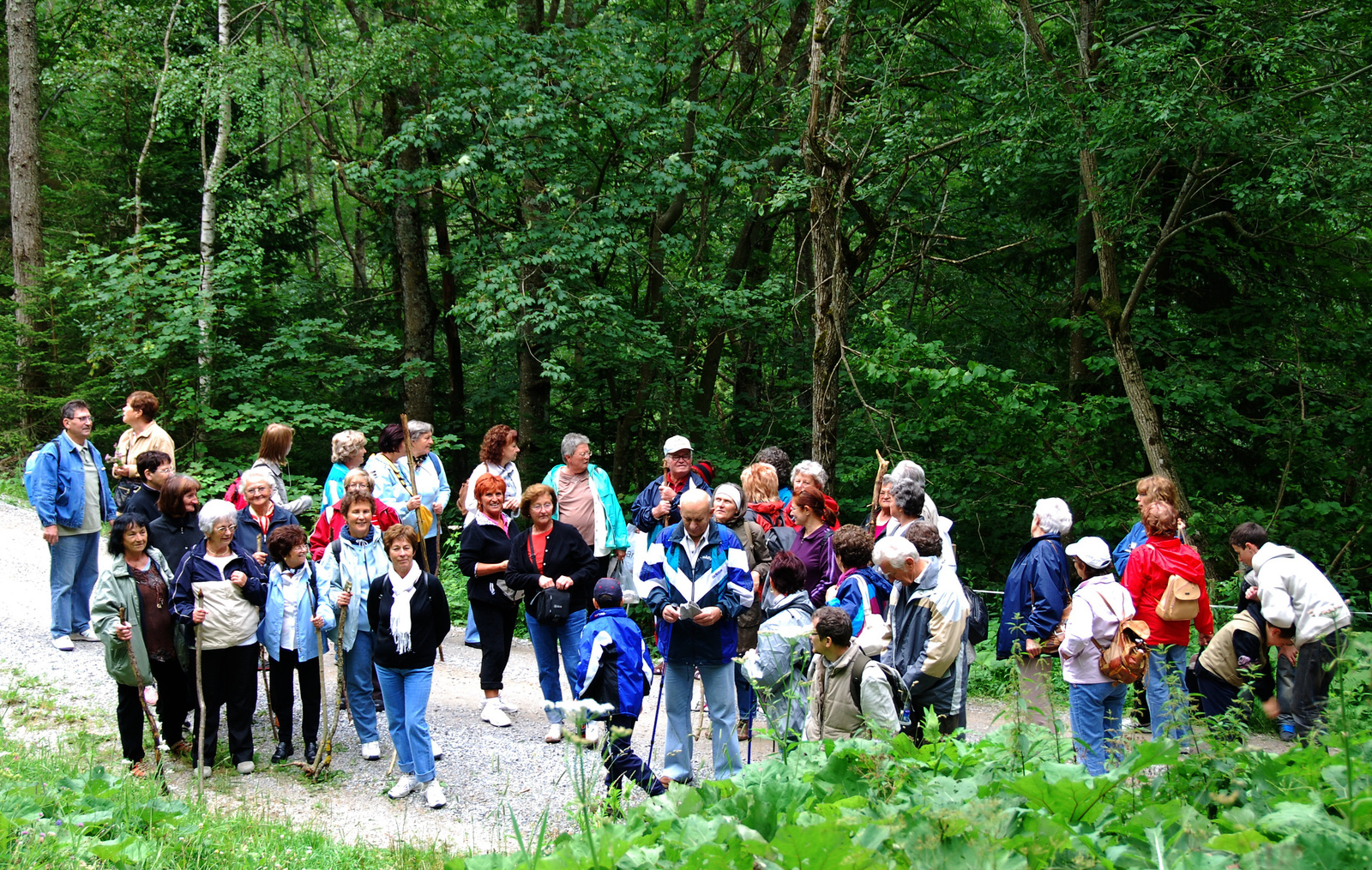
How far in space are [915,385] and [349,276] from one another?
66.8 feet

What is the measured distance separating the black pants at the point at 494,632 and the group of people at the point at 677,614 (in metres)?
0.02

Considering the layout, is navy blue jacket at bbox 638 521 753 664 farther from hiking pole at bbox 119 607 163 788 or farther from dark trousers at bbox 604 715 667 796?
hiking pole at bbox 119 607 163 788

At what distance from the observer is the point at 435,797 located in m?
5.18

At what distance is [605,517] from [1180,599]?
4009mm

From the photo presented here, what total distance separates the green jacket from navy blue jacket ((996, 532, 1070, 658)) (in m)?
5.01

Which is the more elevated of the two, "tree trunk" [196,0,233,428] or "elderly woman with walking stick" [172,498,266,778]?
"tree trunk" [196,0,233,428]

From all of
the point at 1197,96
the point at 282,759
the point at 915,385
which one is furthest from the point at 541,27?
the point at 282,759

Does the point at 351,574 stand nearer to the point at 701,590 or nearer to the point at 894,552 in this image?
the point at 701,590

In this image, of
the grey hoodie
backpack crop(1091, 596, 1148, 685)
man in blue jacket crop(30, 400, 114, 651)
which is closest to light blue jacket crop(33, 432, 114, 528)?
man in blue jacket crop(30, 400, 114, 651)

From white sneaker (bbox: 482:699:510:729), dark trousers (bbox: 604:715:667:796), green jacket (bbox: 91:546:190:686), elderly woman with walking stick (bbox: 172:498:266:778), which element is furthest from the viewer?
white sneaker (bbox: 482:699:510:729)

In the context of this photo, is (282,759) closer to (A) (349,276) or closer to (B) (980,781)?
(B) (980,781)

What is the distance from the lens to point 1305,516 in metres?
9.80

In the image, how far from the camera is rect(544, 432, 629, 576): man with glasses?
714 centimetres

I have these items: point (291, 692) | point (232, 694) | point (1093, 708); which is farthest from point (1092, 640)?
point (232, 694)
